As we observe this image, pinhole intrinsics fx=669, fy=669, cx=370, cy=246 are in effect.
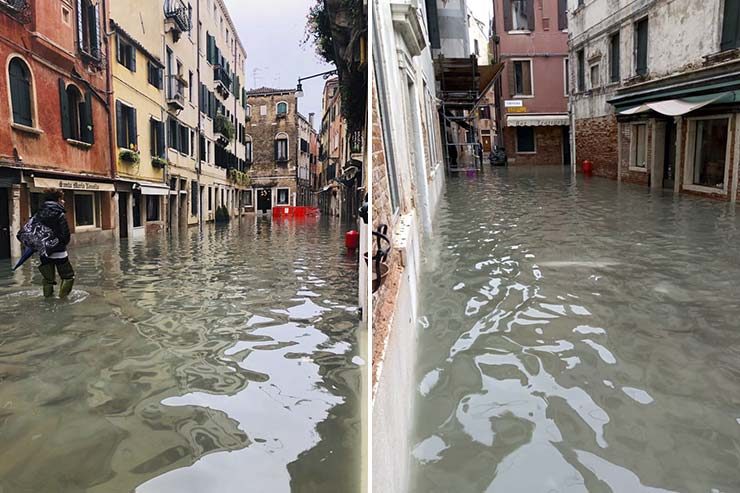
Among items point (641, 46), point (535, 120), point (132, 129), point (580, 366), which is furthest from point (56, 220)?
point (535, 120)

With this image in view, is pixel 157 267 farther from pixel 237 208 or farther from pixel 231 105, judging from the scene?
pixel 231 105

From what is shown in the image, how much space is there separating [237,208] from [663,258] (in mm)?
4311

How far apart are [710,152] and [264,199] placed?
9.85 meters

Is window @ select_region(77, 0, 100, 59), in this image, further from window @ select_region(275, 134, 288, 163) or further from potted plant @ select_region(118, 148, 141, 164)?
window @ select_region(275, 134, 288, 163)

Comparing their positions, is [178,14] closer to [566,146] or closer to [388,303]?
[388,303]

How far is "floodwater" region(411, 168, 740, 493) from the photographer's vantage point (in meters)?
2.57

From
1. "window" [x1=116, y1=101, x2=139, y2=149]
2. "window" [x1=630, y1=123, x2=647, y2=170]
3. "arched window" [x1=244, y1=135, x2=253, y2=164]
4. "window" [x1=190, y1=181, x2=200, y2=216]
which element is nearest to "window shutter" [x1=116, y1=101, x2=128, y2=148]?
"window" [x1=116, y1=101, x2=139, y2=149]

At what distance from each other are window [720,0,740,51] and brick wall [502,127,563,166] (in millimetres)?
11663

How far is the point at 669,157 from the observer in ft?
39.9

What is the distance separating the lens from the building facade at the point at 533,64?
66.8ft

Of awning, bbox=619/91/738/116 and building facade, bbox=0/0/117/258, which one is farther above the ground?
awning, bbox=619/91/738/116

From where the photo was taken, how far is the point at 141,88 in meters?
2.39

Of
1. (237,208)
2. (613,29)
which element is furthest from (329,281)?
(613,29)

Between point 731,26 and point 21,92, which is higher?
point 731,26
